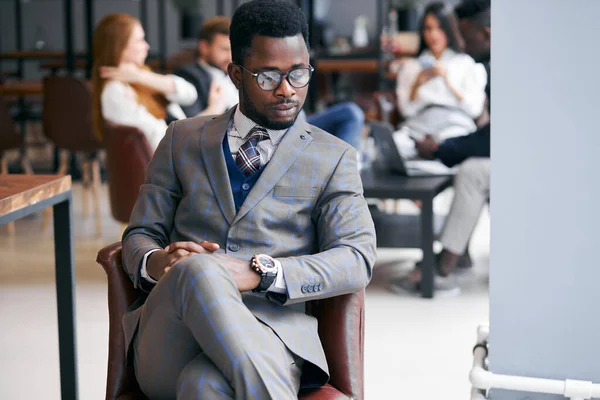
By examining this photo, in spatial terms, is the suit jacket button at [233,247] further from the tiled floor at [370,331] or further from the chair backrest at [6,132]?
the chair backrest at [6,132]

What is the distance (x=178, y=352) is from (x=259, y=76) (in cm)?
57

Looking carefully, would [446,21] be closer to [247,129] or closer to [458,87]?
[458,87]

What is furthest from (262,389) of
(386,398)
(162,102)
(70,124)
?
(70,124)

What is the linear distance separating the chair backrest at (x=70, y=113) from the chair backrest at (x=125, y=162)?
1320mm

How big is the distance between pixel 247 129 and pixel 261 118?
0.21 feet

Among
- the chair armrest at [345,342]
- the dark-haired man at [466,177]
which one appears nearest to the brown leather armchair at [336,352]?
the chair armrest at [345,342]

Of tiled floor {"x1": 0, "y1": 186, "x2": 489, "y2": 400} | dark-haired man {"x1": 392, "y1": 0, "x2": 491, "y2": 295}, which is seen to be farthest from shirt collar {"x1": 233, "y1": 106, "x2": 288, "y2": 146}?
dark-haired man {"x1": 392, "y1": 0, "x2": 491, "y2": 295}

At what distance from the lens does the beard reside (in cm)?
187

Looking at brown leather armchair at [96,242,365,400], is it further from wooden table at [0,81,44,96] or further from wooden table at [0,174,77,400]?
wooden table at [0,81,44,96]

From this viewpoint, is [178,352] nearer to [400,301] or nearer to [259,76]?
[259,76]

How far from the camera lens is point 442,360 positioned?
3.20 m

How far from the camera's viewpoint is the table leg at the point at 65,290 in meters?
2.42

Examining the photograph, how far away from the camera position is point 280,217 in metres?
1.84

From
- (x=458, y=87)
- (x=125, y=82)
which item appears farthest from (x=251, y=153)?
(x=458, y=87)
